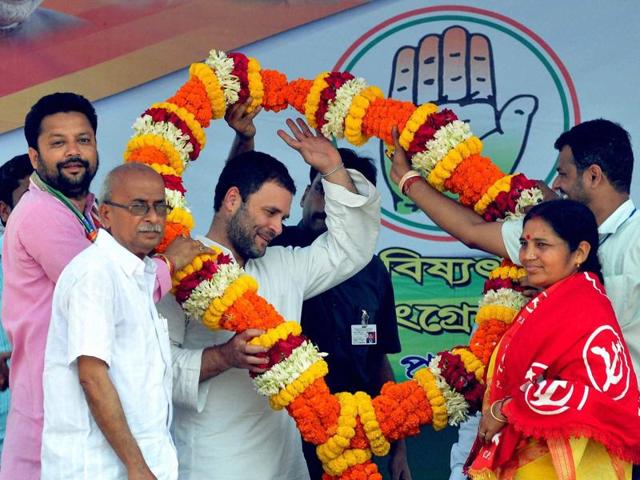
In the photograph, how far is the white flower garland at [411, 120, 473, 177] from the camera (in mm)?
4762

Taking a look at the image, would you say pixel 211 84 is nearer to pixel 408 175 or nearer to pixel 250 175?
pixel 250 175

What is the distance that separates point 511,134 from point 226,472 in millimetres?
2549

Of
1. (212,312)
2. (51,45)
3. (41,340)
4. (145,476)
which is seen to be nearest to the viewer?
(145,476)

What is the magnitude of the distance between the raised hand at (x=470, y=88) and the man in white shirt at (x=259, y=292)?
1.32m

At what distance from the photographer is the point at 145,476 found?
12.4ft

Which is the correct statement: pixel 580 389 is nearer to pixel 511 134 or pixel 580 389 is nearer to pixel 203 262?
pixel 203 262

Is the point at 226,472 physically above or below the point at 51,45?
below

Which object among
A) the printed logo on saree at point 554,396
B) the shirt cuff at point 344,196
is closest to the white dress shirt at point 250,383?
the shirt cuff at point 344,196

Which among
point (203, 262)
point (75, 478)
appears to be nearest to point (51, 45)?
point (203, 262)

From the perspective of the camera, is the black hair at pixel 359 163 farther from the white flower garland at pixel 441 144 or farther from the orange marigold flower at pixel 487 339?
the orange marigold flower at pixel 487 339

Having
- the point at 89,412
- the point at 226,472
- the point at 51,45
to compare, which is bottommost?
the point at 226,472

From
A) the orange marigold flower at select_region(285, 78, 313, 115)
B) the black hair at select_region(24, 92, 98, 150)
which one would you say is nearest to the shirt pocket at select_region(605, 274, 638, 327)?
the orange marigold flower at select_region(285, 78, 313, 115)

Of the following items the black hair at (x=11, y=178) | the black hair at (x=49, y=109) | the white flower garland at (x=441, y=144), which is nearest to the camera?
the black hair at (x=49, y=109)

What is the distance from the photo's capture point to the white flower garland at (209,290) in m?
4.52
